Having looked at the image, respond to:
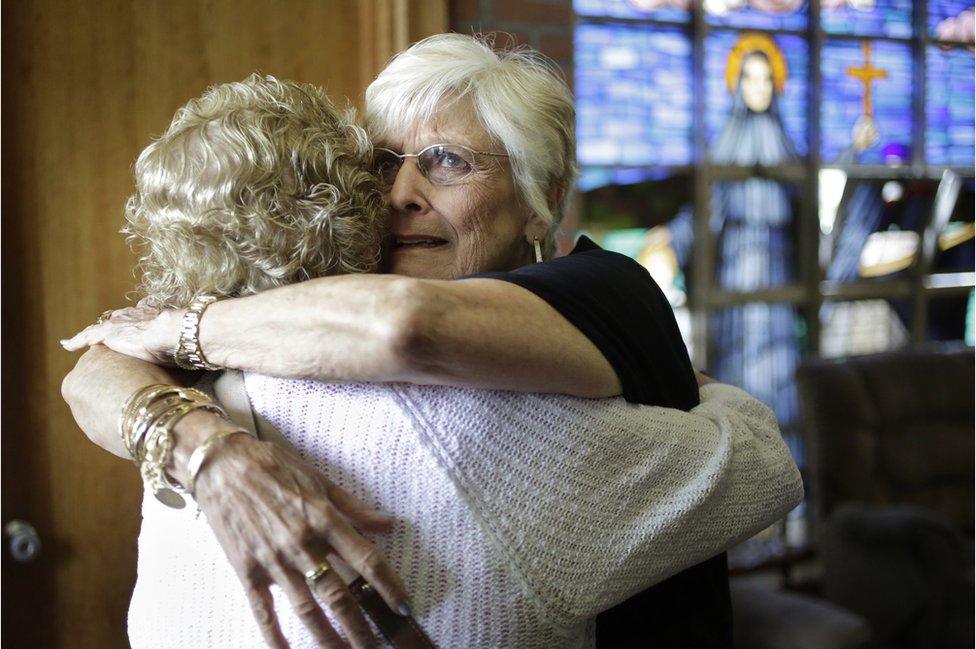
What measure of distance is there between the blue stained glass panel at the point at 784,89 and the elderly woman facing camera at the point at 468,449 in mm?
3037

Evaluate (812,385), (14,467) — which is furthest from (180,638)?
(812,385)

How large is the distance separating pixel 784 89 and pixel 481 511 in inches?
144

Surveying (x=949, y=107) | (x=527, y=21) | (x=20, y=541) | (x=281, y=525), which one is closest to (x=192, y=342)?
(x=281, y=525)

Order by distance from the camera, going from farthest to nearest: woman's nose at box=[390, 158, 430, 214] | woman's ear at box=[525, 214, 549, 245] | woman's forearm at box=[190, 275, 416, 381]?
woman's ear at box=[525, 214, 549, 245], woman's nose at box=[390, 158, 430, 214], woman's forearm at box=[190, 275, 416, 381]

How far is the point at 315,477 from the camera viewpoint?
2.98 feet

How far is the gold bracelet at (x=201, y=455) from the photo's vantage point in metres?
0.89

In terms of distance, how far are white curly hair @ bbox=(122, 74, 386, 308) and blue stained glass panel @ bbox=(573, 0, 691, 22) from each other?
114 inches

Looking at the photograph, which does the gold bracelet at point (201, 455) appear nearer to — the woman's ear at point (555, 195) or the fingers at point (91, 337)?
the fingers at point (91, 337)

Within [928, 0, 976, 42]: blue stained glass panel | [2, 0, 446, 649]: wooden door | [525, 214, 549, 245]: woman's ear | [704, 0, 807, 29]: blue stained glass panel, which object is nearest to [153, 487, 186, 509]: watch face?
[525, 214, 549, 245]: woman's ear

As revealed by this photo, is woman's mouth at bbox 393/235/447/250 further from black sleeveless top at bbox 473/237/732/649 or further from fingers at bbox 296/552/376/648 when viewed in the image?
fingers at bbox 296/552/376/648

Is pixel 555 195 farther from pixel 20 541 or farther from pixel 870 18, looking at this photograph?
pixel 870 18

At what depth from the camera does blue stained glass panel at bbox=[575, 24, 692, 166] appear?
3.78 meters

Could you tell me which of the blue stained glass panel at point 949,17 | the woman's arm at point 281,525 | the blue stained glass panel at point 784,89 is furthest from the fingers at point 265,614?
the blue stained glass panel at point 949,17

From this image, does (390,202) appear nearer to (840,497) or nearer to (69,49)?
(69,49)
